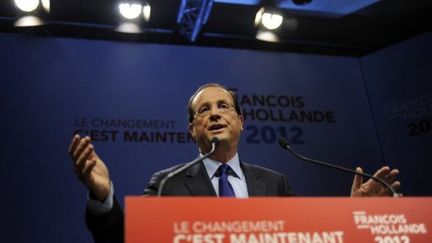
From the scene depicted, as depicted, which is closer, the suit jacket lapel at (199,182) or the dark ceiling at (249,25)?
the suit jacket lapel at (199,182)

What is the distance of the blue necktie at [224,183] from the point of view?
1571mm

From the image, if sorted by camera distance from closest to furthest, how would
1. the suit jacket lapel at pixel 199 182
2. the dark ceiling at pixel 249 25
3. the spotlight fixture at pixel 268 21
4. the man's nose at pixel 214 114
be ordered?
the suit jacket lapel at pixel 199 182 → the man's nose at pixel 214 114 → the spotlight fixture at pixel 268 21 → the dark ceiling at pixel 249 25

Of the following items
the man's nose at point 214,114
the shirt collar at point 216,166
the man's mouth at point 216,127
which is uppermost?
the man's nose at point 214,114

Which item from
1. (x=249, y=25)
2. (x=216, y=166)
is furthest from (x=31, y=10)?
(x=216, y=166)

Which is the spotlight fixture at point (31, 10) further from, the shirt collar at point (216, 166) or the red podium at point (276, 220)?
the red podium at point (276, 220)

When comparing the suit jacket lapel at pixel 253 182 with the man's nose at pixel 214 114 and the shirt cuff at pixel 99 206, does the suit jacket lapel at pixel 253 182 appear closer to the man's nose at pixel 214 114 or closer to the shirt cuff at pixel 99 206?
the man's nose at pixel 214 114

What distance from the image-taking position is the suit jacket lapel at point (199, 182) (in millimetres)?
1550

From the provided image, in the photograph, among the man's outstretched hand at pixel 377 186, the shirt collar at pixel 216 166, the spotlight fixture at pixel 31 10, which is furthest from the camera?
the spotlight fixture at pixel 31 10

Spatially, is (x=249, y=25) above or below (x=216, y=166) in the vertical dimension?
above

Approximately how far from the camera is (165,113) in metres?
3.61

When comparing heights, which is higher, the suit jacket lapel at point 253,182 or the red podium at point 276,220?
the suit jacket lapel at point 253,182

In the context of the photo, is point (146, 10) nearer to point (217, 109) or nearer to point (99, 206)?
point (217, 109)

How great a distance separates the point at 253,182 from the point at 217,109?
1.13 ft

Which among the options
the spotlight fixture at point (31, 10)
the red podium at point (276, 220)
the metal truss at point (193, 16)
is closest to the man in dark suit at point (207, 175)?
the red podium at point (276, 220)
